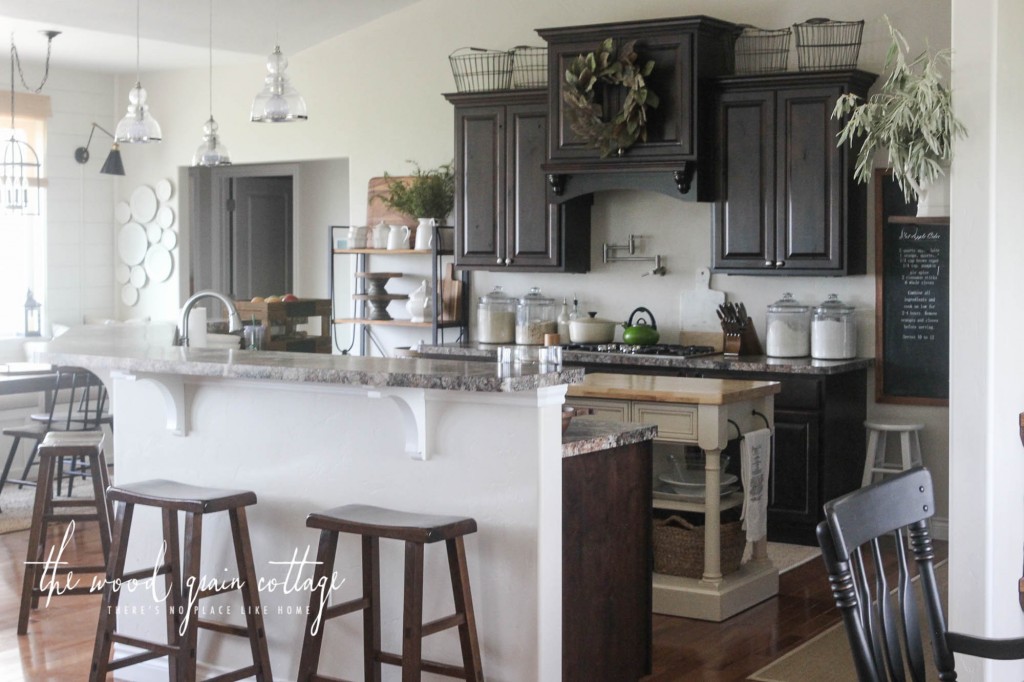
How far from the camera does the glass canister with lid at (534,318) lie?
722cm

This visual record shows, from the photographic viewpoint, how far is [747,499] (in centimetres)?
475

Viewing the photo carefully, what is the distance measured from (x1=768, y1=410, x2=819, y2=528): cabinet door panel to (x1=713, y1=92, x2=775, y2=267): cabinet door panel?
907 millimetres

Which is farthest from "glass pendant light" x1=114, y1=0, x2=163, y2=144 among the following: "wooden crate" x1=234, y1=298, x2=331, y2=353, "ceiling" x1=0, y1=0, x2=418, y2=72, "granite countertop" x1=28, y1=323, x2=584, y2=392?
"ceiling" x1=0, y1=0, x2=418, y2=72

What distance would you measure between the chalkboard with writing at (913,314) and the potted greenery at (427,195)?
2.72 metres

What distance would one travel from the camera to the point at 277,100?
4945mm

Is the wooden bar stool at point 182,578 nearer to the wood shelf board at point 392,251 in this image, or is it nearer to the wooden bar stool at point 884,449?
the wooden bar stool at point 884,449

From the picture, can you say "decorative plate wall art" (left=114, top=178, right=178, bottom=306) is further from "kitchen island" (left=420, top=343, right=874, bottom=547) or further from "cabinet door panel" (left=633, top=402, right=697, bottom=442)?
"cabinet door panel" (left=633, top=402, right=697, bottom=442)

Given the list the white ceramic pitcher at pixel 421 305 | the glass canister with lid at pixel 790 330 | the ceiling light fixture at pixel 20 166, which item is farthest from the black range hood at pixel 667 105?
the ceiling light fixture at pixel 20 166

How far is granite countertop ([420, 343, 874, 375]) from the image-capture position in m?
6.01

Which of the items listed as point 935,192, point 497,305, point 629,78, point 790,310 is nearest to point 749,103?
point 629,78

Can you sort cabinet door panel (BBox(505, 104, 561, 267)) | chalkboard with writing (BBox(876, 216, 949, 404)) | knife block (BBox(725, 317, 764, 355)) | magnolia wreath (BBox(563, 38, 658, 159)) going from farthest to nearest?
cabinet door panel (BBox(505, 104, 561, 267)) → knife block (BBox(725, 317, 764, 355)) → magnolia wreath (BBox(563, 38, 658, 159)) → chalkboard with writing (BBox(876, 216, 949, 404))

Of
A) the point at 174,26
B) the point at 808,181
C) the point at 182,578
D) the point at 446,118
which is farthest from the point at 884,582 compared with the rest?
the point at 174,26

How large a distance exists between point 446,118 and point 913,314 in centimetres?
317

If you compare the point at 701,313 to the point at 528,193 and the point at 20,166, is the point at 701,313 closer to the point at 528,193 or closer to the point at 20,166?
the point at 528,193
